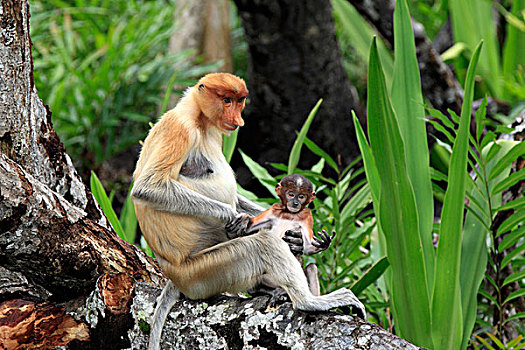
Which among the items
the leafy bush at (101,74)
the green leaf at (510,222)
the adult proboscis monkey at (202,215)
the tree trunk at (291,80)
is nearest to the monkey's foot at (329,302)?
the adult proboscis monkey at (202,215)

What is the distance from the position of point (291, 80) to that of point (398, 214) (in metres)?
2.54

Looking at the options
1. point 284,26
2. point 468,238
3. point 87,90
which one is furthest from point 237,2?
point 468,238

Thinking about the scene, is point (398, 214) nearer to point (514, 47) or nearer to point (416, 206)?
point (416, 206)

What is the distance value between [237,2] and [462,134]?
249 centimetres

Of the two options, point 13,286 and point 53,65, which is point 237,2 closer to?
point 53,65

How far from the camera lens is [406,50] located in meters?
1.53

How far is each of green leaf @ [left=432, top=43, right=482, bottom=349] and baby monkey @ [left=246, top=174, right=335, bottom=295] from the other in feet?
0.94

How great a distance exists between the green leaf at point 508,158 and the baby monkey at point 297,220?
1.93 feet

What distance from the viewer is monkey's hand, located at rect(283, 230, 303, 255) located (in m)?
1.27

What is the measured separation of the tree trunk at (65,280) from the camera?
121cm

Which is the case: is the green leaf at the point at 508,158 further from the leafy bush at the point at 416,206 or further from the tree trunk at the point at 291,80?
the tree trunk at the point at 291,80

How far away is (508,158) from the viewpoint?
1555 millimetres

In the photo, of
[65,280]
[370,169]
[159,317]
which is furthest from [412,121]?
[65,280]

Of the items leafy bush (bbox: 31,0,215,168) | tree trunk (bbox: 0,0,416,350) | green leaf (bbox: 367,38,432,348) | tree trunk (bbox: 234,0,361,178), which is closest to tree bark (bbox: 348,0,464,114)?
tree trunk (bbox: 234,0,361,178)
